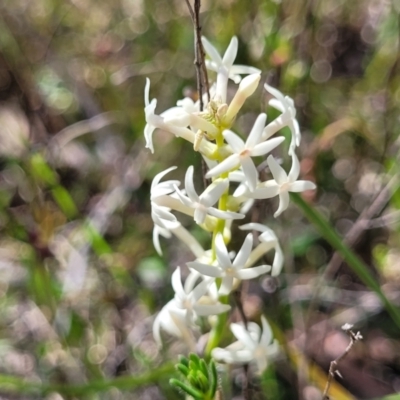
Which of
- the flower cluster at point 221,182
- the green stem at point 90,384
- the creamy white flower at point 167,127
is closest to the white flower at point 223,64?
the flower cluster at point 221,182

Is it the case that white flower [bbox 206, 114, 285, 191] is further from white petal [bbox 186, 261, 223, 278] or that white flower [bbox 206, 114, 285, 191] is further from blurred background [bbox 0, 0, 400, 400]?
blurred background [bbox 0, 0, 400, 400]

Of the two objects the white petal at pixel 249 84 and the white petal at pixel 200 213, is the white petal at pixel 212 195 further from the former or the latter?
the white petal at pixel 249 84

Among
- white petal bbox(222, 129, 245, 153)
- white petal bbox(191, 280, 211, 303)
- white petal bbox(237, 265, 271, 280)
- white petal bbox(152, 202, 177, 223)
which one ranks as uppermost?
white petal bbox(222, 129, 245, 153)

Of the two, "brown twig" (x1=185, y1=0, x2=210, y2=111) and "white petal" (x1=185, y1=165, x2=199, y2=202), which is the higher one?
"brown twig" (x1=185, y1=0, x2=210, y2=111)

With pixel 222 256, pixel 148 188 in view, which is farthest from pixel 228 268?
pixel 148 188

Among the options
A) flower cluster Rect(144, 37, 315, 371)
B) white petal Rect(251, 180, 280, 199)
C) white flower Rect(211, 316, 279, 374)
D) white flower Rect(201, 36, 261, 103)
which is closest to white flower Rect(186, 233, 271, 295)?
flower cluster Rect(144, 37, 315, 371)

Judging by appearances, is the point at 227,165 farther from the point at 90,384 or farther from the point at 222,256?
the point at 90,384

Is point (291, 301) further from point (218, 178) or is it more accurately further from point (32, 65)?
point (32, 65)
